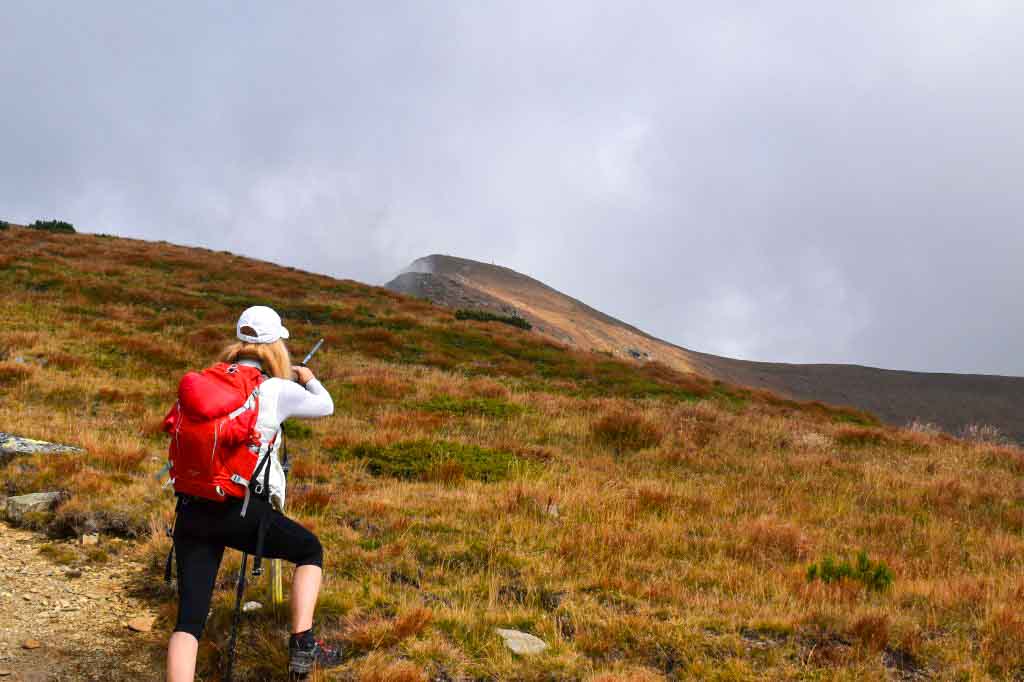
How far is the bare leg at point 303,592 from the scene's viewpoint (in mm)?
4070

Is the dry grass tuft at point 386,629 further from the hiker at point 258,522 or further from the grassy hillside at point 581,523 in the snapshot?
the hiker at point 258,522

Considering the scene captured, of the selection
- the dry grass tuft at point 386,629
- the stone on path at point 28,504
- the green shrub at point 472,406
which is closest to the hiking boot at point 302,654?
the dry grass tuft at point 386,629

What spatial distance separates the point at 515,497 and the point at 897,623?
4007 millimetres

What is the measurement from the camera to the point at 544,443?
39.4ft

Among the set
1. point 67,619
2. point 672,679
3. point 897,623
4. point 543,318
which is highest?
point 543,318

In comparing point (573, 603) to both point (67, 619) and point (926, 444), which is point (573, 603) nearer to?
point (67, 619)

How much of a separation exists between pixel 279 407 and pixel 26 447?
657 centimetres

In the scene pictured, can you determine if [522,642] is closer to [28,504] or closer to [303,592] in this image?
[303,592]

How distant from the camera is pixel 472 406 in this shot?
14445 millimetres

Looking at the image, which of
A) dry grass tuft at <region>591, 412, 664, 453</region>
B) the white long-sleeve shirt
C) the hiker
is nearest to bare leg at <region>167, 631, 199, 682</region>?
the hiker

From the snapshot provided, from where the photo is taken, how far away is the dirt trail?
184 inches

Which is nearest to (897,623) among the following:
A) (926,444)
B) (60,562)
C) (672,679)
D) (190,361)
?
(672,679)

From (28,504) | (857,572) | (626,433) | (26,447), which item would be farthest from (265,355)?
(626,433)

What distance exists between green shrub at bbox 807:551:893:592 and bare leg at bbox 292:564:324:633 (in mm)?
4335
